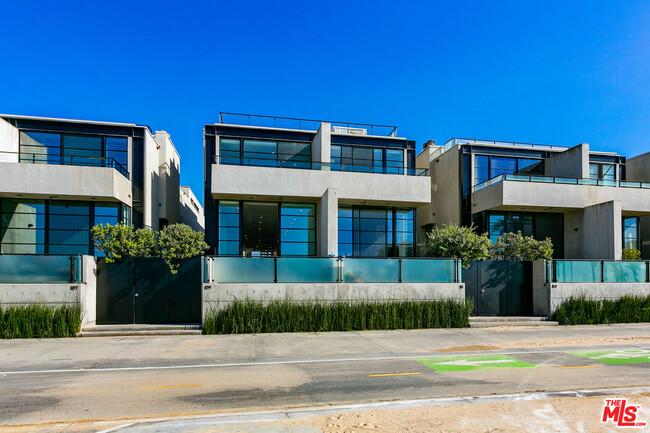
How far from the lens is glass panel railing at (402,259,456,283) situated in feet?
47.1

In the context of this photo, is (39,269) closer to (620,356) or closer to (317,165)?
(317,165)

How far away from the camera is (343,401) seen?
6211 mm

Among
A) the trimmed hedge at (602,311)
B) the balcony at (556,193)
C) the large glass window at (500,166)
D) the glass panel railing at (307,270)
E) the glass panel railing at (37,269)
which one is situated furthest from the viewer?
the large glass window at (500,166)

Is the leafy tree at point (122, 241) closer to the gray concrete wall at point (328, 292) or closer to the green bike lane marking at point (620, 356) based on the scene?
the gray concrete wall at point (328, 292)

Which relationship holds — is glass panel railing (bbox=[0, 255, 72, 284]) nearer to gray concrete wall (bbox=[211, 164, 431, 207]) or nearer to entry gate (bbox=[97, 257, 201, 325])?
entry gate (bbox=[97, 257, 201, 325])

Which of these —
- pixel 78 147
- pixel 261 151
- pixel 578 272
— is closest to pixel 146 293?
pixel 261 151

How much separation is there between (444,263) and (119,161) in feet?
53.6

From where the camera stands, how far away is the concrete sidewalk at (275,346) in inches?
361

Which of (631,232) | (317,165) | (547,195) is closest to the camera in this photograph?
(317,165)

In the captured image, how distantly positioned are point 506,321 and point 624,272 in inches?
223

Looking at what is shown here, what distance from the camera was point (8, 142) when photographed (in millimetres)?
18469

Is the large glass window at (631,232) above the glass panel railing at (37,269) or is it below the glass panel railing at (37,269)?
above

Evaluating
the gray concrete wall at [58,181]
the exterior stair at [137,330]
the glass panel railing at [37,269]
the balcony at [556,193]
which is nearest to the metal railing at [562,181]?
the balcony at [556,193]

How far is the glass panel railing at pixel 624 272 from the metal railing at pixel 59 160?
70.5 ft
